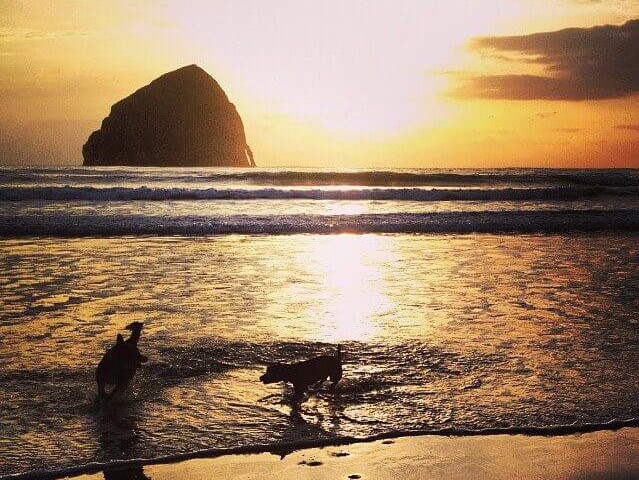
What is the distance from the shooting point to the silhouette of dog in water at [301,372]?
15.3ft

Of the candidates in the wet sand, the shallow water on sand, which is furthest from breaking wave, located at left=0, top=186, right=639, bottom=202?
the wet sand

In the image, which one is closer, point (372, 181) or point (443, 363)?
point (443, 363)

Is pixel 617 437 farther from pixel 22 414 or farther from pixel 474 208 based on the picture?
pixel 474 208

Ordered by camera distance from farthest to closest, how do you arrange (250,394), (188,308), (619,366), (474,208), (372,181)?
(372,181), (474,208), (188,308), (619,366), (250,394)

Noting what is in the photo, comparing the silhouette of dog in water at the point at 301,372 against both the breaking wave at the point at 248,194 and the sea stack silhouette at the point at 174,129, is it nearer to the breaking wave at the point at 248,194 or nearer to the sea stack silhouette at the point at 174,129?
the breaking wave at the point at 248,194

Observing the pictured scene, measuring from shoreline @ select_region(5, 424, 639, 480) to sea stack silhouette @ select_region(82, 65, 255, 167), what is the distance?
145 m

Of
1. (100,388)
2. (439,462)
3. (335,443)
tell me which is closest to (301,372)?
(335,443)

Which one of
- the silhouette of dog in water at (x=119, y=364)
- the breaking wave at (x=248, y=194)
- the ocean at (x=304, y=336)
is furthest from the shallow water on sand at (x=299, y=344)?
the breaking wave at (x=248, y=194)

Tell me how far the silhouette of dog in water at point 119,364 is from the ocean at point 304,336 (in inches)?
5.9

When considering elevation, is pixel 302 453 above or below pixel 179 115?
below

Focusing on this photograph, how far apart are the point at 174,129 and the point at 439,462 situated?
534 feet

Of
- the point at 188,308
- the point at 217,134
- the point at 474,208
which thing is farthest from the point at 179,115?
the point at 188,308

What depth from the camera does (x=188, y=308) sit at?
782 centimetres

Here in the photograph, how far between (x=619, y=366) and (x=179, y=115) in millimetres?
164366
